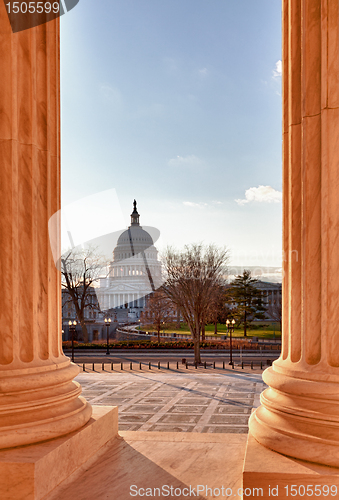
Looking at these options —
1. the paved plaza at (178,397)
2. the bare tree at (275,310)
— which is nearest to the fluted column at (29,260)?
the paved plaza at (178,397)

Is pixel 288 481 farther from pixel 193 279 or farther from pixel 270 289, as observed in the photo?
pixel 270 289

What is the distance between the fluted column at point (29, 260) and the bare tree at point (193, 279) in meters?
47.8

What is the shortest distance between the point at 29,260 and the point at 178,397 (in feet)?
87.3

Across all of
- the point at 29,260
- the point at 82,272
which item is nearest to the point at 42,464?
the point at 29,260

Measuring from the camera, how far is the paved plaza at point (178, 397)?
80.0 feet

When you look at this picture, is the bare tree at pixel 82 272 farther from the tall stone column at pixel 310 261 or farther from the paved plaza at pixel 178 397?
the tall stone column at pixel 310 261

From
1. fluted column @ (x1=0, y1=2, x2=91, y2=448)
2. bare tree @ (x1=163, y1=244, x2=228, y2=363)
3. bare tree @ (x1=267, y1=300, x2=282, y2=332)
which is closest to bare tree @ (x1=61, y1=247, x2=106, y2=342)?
bare tree @ (x1=163, y1=244, x2=228, y2=363)

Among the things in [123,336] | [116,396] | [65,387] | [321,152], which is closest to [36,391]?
[65,387]

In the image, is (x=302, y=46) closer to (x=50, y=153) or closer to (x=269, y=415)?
(x=50, y=153)

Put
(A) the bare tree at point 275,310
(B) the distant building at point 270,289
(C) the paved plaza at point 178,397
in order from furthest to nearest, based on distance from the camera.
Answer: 1. (B) the distant building at point 270,289
2. (A) the bare tree at point 275,310
3. (C) the paved plaza at point 178,397

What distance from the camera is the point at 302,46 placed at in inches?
297

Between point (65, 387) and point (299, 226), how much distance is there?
5.06 meters

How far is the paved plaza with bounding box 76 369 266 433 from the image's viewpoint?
24.4 m

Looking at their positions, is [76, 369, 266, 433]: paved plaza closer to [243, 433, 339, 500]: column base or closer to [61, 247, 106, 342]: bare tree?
[243, 433, 339, 500]: column base
